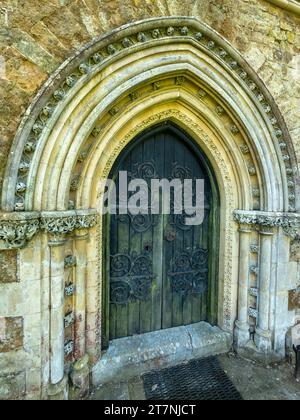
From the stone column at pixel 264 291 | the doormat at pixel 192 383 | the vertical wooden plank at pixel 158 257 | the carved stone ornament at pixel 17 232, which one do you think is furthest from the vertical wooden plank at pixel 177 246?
the carved stone ornament at pixel 17 232

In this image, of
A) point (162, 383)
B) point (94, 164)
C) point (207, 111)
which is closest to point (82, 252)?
point (94, 164)

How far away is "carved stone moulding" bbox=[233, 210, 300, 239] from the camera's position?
2.59 metres

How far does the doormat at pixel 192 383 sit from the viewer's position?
7.47 feet

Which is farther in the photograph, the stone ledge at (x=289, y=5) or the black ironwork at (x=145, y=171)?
the black ironwork at (x=145, y=171)

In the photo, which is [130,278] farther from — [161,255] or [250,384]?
[250,384]

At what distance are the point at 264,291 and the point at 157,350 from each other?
139cm

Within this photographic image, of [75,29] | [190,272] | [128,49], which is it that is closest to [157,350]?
[190,272]

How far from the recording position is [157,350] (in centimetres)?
262

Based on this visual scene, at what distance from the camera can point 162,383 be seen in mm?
2420

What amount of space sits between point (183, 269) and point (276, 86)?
2370 millimetres

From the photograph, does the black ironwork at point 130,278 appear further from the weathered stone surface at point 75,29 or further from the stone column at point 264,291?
the weathered stone surface at point 75,29

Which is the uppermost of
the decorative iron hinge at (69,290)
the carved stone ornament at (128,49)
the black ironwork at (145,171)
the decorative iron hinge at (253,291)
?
the carved stone ornament at (128,49)

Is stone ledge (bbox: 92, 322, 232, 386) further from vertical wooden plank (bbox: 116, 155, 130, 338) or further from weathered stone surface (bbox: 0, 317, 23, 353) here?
weathered stone surface (bbox: 0, 317, 23, 353)

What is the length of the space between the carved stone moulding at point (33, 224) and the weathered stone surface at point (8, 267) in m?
0.09
